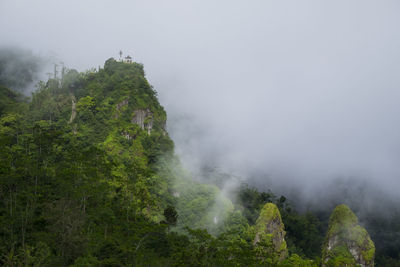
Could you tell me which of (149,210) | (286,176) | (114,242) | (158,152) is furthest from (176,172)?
(286,176)

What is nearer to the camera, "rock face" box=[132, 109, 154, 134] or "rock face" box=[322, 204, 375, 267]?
"rock face" box=[322, 204, 375, 267]

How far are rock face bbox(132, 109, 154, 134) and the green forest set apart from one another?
182mm

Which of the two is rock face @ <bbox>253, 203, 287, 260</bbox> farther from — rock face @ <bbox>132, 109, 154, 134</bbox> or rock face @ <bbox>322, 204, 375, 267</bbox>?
rock face @ <bbox>132, 109, 154, 134</bbox>

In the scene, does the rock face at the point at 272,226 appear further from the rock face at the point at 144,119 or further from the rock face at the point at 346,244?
the rock face at the point at 144,119

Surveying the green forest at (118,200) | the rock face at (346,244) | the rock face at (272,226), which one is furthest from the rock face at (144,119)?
the rock face at (346,244)

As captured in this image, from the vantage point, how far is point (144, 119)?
2450 inches

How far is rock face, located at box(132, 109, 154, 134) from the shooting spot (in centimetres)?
6084


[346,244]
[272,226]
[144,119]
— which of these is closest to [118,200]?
[144,119]

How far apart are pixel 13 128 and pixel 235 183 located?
146 ft

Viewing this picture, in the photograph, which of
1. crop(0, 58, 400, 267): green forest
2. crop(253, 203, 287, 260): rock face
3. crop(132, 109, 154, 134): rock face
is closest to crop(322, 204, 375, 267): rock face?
crop(0, 58, 400, 267): green forest

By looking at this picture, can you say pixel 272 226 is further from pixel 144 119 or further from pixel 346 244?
pixel 144 119

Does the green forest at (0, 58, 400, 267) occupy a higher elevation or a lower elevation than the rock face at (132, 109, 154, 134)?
lower

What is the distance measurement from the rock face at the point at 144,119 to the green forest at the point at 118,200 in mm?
182

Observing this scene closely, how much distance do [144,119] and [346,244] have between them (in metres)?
42.7
